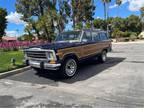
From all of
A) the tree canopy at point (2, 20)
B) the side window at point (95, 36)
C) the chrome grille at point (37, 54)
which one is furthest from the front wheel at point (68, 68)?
the tree canopy at point (2, 20)

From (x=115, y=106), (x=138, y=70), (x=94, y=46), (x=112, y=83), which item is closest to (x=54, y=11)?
(x=94, y=46)

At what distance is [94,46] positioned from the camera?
11070 mm

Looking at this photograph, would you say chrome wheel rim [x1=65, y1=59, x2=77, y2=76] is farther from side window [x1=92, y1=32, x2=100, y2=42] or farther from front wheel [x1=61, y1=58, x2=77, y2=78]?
side window [x1=92, y1=32, x2=100, y2=42]

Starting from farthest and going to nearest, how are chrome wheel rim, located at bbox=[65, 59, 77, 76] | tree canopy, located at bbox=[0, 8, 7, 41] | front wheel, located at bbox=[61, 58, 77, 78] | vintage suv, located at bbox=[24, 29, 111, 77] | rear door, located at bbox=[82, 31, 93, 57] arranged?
tree canopy, located at bbox=[0, 8, 7, 41] < rear door, located at bbox=[82, 31, 93, 57] < chrome wheel rim, located at bbox=[65, 59, 77, 76] < front wheel, located at bbox=[61, 58, 77, 78] < vintage suv, located at bbox=[24, 29, 111, 77]

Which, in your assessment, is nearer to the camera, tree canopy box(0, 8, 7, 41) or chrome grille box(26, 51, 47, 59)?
chrome grille box(26, 51, 47, 59)

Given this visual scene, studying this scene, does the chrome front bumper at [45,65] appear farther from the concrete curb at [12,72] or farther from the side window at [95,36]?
the side window at [95,36]

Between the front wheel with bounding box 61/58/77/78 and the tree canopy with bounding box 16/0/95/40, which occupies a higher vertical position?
the tree canopy with bounding box 16/0/95/40

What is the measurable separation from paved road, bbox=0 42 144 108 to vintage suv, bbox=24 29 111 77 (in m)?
0.55

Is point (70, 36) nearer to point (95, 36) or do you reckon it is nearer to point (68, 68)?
point (95, 36)

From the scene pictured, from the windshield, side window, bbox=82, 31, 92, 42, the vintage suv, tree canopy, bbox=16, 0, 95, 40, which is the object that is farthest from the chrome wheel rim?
tree canopy, bbox=16, 0, 95, 40

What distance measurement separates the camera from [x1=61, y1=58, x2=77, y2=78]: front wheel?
8.60m

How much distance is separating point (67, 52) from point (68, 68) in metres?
0.69

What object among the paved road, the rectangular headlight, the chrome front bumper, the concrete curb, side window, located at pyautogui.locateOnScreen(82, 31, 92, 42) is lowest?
the paved road

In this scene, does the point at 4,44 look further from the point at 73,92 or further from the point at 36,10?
the point at 73,92
